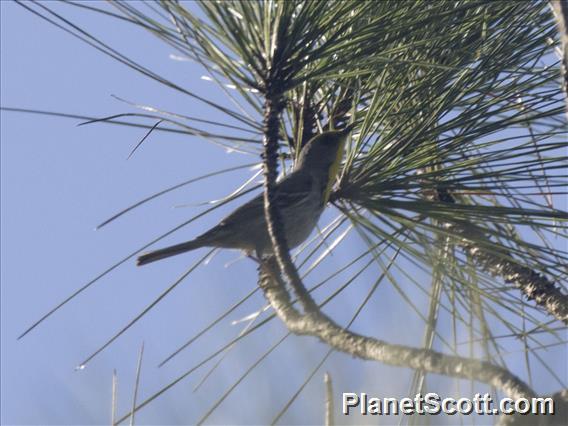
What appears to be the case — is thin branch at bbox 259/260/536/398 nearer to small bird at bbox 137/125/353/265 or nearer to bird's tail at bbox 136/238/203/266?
small bird at bbox 137/125/353/265

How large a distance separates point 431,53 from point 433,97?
0.14m

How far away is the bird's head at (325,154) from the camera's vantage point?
9.89 ft

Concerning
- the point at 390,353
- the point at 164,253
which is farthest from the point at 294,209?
the point at 390,353

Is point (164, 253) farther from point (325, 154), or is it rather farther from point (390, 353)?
point (390, 353)

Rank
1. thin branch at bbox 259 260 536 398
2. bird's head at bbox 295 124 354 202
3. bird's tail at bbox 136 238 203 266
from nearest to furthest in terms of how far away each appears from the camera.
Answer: thin branch at bbox 259 260 536 398 < bird's head at bbox 295 124 354 202 < bird's tail at bbox 136 238 203 266

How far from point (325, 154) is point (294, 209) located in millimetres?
267

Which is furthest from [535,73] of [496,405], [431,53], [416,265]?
[496,405]

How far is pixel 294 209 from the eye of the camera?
3.33 meters

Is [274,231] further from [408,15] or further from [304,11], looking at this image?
[408,15]

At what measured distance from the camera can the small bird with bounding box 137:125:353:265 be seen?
3.07 m

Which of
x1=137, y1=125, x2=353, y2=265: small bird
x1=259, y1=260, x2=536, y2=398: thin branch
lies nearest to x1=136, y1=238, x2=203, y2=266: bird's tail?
x1=137, y1=125, x2=353, y2=265: small bird

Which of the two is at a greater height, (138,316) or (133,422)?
(138,316)

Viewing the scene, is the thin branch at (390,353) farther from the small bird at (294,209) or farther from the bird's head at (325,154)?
the bird's head at (325,154)

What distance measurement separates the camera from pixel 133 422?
1.73 meters
